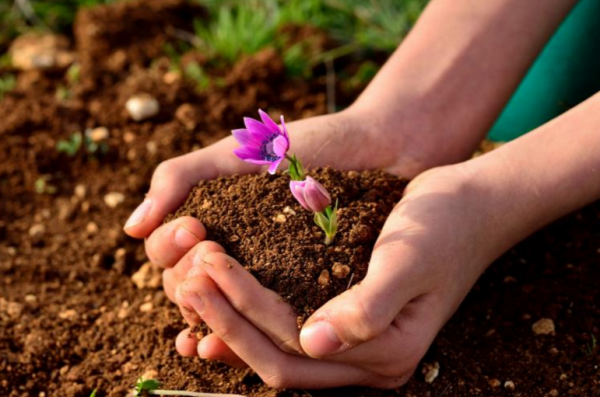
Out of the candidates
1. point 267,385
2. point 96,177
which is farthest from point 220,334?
point 96,177

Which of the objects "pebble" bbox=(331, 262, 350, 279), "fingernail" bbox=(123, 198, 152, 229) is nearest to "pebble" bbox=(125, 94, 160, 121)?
"fingernail" bbox=(123, 198, 152, 229)

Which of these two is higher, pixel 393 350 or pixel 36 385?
pixel 393 350

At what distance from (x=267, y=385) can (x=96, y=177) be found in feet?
4.41

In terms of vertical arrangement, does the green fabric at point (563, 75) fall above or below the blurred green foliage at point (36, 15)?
above

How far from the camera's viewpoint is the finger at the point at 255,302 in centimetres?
179

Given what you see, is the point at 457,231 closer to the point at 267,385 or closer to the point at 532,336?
the point at 532,336

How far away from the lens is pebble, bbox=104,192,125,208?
286 cm

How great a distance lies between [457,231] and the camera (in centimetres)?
194

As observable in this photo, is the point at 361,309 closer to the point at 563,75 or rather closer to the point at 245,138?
the point at 245,138

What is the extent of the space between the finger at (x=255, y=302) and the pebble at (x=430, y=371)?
1.31 feet

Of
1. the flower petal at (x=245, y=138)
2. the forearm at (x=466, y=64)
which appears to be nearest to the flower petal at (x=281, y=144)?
the flower petal at (x=245, y=138)

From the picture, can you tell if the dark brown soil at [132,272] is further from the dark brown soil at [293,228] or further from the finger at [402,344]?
the dark brown soil at [293,228]

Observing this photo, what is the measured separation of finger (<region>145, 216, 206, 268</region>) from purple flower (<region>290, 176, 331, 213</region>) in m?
0.30

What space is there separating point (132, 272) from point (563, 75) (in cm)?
165
